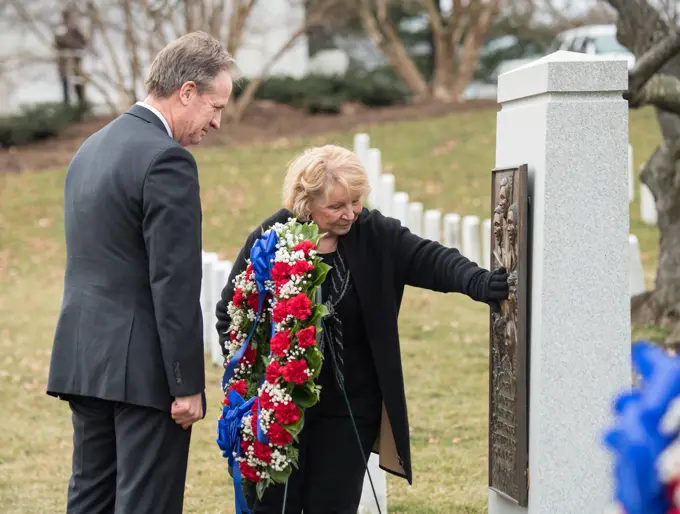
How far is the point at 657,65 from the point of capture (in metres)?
8.53

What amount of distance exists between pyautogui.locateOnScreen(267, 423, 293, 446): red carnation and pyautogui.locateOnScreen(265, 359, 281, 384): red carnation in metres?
0.17

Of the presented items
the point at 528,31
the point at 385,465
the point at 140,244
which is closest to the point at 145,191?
the point at 140,244

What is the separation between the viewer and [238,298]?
4.41 metres

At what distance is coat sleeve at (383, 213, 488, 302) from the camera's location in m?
4.22

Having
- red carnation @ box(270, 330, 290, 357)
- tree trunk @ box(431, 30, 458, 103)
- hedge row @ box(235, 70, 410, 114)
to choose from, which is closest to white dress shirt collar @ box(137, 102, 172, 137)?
red carnation @ box(270, 330, 290, 357)

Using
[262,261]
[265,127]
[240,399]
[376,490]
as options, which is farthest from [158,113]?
[265,127]

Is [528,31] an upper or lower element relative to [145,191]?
upper

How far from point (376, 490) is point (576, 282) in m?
2.12

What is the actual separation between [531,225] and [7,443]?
5162 mm

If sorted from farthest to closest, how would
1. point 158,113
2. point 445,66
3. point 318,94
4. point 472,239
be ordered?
point 445,66 < point 318,94 < point 472,239 < point 158,113

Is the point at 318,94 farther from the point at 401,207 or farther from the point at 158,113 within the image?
the point at 158,113

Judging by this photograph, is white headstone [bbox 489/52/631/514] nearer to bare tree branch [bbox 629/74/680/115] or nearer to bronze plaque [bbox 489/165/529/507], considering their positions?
bronze plaque [bbox 489/165/529/507]

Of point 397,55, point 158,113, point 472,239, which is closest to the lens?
point 158,113

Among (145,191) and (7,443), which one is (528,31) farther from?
(145,191)
